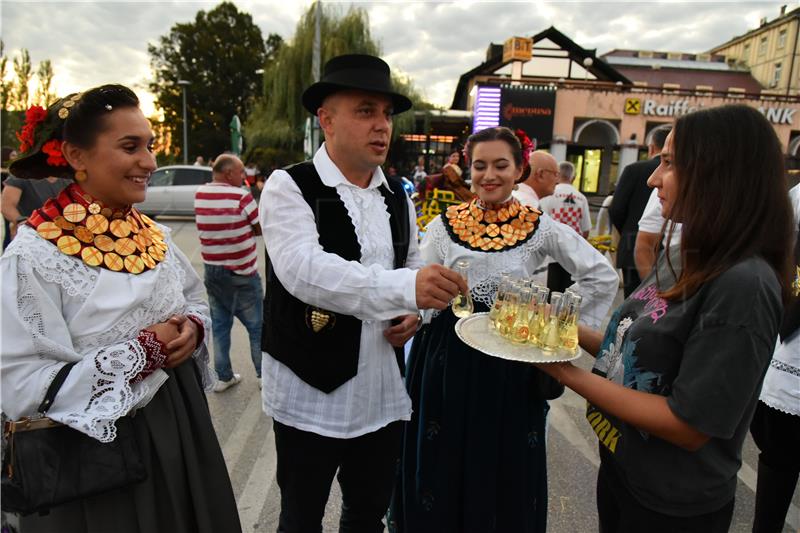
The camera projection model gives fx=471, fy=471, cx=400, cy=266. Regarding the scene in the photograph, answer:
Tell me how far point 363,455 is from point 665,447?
3.43 feet

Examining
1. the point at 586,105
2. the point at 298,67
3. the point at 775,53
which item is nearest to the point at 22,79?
the point at 298,67

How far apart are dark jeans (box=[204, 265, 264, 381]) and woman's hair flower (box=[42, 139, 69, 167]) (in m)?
2.53

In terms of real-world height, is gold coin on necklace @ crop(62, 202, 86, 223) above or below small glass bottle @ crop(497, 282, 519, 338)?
above

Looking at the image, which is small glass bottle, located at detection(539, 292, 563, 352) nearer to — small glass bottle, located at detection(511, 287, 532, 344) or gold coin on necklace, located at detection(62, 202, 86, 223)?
small glass bottle, located at detection(511, 287, 532, 344)

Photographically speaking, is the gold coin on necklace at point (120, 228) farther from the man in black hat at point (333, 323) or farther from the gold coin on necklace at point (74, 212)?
the man in black hat at point (333, 323)

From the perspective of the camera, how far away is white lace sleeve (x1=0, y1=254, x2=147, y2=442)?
4.05ft

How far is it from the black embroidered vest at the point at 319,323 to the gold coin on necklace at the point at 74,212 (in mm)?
614

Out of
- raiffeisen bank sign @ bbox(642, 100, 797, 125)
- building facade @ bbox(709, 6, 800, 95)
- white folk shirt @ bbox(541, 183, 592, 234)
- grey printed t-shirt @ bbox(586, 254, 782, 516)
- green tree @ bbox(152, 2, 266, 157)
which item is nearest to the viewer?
grey printed t-shirt @ bbox(586, 254, 782, 516)

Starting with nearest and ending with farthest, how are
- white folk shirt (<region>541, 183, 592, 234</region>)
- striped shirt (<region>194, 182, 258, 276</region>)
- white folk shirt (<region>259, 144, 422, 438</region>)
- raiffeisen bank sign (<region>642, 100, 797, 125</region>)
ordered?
white folk shirt (<region>259, 144, 422, 438</region>)
striped shirt (<region>194, 182, 258, 276</region>)
white folk shirt (<region>541, 183, 592, 234</region>)
raiffeisen bank sign (<region>642, 100, 797, 125</region>)

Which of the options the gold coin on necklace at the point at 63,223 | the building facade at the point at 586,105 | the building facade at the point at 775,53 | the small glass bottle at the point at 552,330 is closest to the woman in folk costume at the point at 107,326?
the gold coin on necklace at the point at 63,223

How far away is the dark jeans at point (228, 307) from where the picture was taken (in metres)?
3.91

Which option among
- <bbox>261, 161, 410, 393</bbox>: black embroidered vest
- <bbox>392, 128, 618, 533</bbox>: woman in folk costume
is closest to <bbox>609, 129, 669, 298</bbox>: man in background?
<bbox>392, 128, 618, 533</bbox>: woman in folk costume

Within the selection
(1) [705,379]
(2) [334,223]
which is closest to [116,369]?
(2) [334,223]

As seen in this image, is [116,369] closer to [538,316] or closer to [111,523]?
[111,523]
